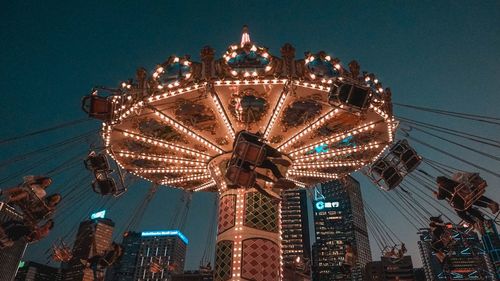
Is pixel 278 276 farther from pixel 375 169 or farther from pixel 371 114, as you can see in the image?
pixel 371 114

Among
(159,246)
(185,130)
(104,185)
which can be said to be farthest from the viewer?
(159,246)

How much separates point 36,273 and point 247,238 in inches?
6214

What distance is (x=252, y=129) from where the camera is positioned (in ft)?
34.3

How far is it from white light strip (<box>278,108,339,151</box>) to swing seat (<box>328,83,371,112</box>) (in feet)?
4.18

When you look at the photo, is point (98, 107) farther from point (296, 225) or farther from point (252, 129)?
point (296, 225)

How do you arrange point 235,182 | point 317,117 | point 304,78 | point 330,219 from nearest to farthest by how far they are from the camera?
point 235,182
point 304,78
point 317,117
point 330,219

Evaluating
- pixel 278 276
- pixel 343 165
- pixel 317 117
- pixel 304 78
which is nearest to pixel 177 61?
pixel 304 78

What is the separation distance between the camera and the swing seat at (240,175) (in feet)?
24.3

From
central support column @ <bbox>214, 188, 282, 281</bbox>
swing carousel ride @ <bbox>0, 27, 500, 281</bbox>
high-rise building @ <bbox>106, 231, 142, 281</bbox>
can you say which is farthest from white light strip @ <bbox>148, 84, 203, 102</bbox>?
high-rise building @ <bbox>106, 231, 142, 281</bbox>

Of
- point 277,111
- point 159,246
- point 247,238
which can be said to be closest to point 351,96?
point 277,111

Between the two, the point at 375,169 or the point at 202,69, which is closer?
the point at 202,69

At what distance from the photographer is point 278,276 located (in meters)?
9.57

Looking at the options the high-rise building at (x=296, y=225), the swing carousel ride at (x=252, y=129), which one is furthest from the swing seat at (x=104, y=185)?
the high-rise building at (x=296, y=225)

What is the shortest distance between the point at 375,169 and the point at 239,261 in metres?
4.60
